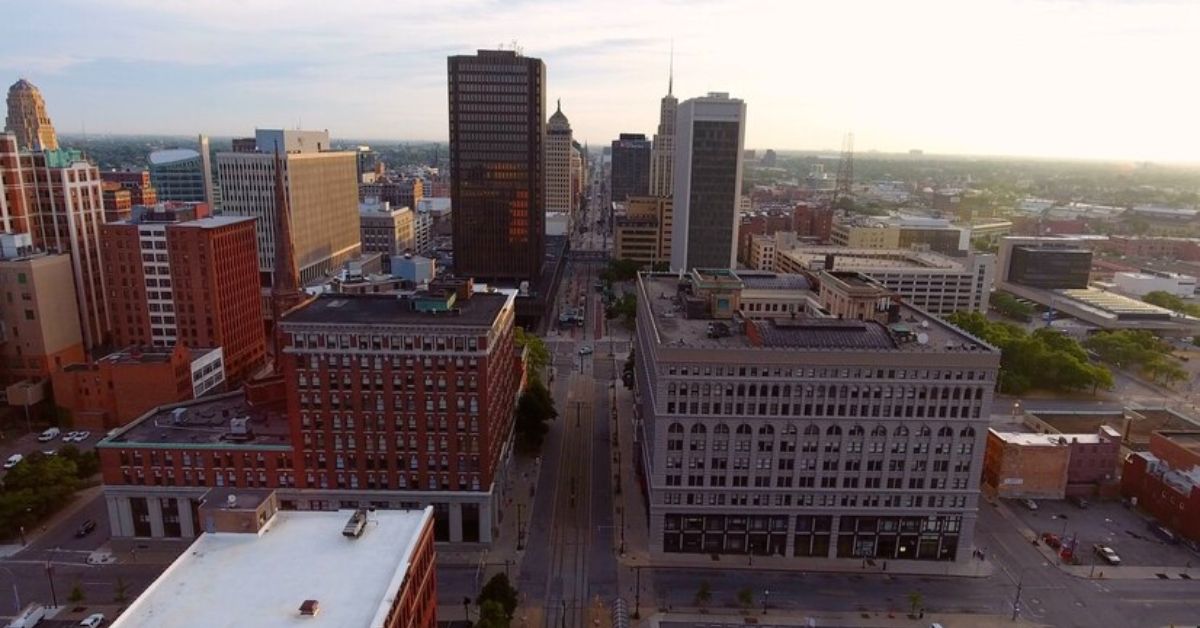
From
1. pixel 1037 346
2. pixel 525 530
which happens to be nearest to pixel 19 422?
pixel 525 530

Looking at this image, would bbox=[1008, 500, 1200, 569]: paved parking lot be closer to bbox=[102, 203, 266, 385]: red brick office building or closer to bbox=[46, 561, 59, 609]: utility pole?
bbox=[46, 561, 59, 609]: utility pole

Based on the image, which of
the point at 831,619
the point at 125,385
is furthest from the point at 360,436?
the point at 125,385

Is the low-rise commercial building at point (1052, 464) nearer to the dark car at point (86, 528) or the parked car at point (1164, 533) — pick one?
the parked car at point (1164, 533)

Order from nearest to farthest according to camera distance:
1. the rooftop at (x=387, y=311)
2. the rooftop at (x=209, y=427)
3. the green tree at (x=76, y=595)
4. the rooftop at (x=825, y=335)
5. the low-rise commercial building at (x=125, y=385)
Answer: the green tree at (x=76, y=595), the rooftop at (x=387, y=311), the rooftop at (x=825, y=335), the rooftop at (x=209, y=427), the low-rise commercial building at (x=125, y=385)

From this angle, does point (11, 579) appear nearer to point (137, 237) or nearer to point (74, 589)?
point (74, 589)

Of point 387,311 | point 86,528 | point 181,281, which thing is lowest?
point 86,528

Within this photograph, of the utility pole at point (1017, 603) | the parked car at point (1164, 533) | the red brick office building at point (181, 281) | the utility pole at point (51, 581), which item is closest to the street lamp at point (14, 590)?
the utility pole at point (51, 581)

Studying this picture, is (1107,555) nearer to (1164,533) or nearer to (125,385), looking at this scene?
(1164,533)
